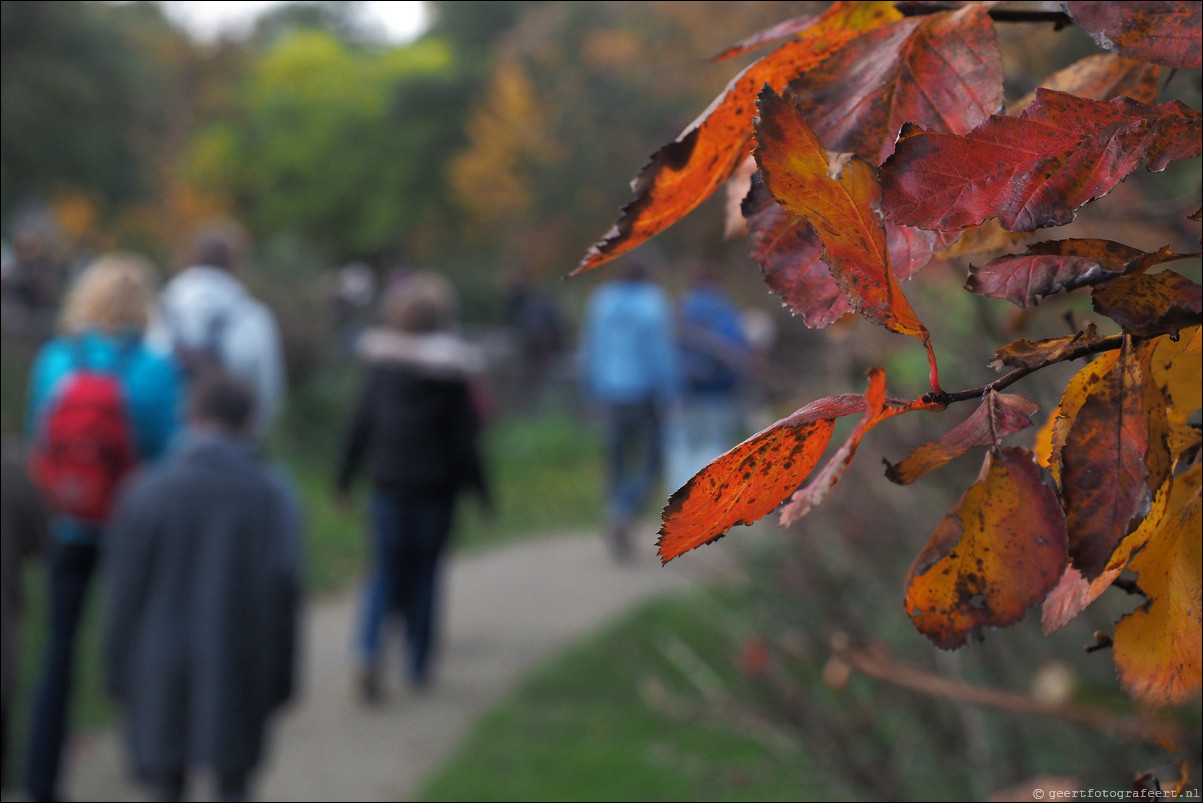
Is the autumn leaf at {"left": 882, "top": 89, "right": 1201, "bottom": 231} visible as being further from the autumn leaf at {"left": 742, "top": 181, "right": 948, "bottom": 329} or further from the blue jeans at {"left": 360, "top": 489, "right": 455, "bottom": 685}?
the blue jeans at {"left": 360, "top": 489, "right": 455, "bottom": 685}

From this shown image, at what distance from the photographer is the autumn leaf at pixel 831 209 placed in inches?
24.0

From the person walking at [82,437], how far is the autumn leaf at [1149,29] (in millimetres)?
3979

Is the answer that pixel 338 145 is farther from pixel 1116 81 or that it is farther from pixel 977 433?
pixel 977 433

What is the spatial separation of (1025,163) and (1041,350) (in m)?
0.10

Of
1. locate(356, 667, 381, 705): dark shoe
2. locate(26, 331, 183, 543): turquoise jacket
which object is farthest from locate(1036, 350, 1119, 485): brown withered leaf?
locate(356, 667, 381, 705): dark shoe

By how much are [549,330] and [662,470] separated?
637cm

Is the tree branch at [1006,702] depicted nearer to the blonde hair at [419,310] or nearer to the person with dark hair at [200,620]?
the person with dark hair at [200,620]

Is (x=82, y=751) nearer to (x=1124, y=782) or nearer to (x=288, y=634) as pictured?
(x=288, y=634)

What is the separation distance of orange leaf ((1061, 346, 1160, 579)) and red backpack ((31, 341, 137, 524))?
4.20 meters

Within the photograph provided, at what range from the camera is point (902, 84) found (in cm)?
78

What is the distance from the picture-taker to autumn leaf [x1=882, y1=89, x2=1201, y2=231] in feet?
2.04

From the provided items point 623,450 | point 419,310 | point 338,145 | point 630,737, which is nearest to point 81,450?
point 419,310

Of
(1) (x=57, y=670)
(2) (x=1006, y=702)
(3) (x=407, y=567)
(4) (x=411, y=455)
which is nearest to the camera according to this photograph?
(2) (x=1006, y=702)

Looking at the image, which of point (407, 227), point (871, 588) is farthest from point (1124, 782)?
point (407, 227)
